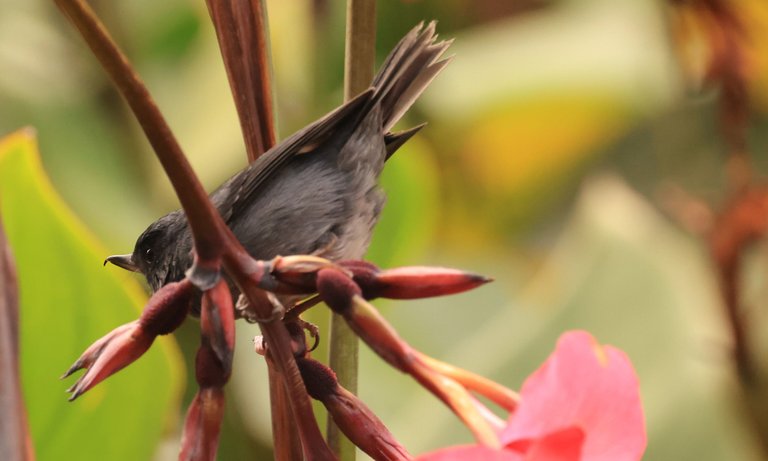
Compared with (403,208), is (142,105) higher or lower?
higher

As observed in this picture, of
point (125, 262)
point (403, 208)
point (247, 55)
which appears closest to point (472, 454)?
point (247, 55)

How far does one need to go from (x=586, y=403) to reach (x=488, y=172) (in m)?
1.14

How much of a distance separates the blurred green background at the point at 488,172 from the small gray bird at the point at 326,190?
8 cm

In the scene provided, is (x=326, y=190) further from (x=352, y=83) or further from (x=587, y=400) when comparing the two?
(x=587, y=400)

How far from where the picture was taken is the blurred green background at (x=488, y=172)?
90 centimetres

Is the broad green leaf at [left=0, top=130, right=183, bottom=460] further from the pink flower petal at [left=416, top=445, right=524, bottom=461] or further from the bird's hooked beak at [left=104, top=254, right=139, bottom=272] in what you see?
the pink flower petal at [left=416, top=445, right=524, bottom=461]

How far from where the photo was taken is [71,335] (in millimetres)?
643

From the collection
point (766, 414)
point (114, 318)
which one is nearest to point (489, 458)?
point (114, 318)

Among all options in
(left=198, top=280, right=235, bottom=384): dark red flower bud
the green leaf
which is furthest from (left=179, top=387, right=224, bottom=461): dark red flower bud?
the green leaf

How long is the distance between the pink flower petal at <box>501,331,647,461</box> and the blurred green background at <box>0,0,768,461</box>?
0.86ft

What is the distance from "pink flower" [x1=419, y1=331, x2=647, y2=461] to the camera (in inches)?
10.2

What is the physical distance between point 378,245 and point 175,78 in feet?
1.53

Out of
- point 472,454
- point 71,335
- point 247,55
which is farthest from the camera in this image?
point 71,335

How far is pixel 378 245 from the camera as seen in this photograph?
90 centimetres
